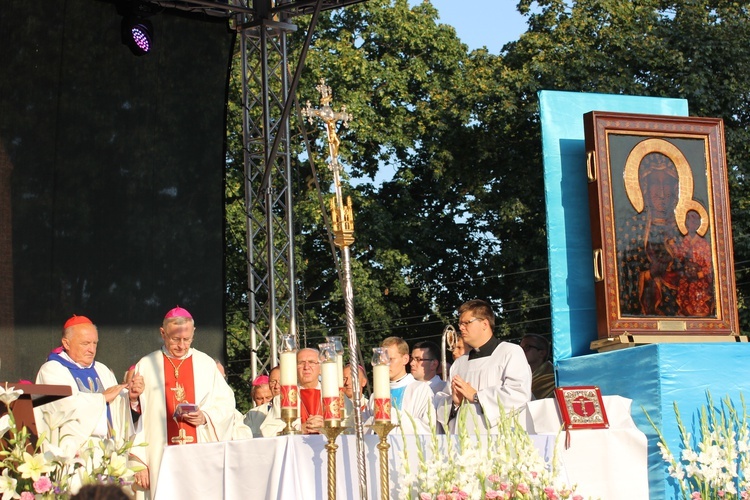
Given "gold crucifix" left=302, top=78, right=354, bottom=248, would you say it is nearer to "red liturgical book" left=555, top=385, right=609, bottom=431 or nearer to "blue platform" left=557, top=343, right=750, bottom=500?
"red liturgical book" left=555, top=385, right=609, bottom=431

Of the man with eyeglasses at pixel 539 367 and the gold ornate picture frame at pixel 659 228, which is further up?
the gold ornate picture frame at pixel 659 228

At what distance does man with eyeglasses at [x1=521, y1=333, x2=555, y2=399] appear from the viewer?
9.70 m

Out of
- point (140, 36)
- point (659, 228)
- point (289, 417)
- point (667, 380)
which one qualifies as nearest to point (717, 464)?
point (667, 380)

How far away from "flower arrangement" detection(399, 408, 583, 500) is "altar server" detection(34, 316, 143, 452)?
1822 mm

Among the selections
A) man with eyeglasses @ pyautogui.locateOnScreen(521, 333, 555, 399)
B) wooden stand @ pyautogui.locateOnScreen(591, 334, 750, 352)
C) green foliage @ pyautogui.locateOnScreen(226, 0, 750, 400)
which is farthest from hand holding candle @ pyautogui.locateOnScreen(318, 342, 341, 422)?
green foliage @ pyautogui.locateOnScreen(226, 0, 750, 400)

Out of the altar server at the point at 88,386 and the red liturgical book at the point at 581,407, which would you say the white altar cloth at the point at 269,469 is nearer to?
the altar server at the point at 88,386

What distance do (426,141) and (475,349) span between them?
17.3 meters

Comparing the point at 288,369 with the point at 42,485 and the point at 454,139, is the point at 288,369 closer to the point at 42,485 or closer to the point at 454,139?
the point at 42,485

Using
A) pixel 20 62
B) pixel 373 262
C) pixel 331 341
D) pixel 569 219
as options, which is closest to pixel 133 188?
pixel 20 62

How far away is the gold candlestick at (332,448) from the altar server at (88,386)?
145 cm

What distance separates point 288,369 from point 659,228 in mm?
4131

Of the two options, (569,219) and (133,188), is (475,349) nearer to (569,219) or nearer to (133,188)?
(569,219)

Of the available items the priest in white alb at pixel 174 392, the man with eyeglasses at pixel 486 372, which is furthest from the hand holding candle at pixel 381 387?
the priest in white alb at pixel 174 392

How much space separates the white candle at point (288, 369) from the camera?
5.99 meters
